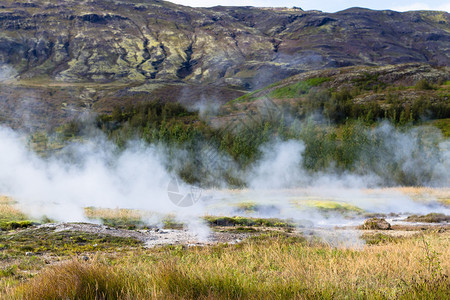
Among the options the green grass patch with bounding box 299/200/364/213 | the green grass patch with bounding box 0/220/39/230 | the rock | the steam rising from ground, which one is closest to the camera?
the green grass patch with bounding box 0/220/39/230

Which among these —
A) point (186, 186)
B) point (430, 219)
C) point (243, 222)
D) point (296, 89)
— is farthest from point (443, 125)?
point (243, 222)

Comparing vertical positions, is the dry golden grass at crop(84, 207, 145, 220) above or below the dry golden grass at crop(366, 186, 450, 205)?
above

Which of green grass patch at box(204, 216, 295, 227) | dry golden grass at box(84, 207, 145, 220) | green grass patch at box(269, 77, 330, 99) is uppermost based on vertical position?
green grass patch at box(269, 77, 330, 99)

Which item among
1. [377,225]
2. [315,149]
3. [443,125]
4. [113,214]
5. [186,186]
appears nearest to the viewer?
[377,225]

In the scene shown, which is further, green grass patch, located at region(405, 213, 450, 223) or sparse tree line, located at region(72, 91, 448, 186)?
sparse tree line, located at region(72, 91, 448, 186)

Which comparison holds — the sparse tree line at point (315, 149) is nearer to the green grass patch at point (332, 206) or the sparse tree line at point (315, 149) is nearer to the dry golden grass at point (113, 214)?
the green grass patch at point (332, 206)

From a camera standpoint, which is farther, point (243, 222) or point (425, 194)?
point (425, 194)

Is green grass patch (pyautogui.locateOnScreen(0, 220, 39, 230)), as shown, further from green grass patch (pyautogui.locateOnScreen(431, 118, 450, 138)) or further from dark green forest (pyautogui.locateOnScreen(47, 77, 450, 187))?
green grass patch (pyautogui.locateOnScreen(431, 118, 450, 138))

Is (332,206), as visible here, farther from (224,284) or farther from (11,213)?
(224,284)

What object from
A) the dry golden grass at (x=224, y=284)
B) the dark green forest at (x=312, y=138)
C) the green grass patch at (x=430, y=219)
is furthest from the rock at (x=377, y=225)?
the dark green forest at (x=312, y=138)

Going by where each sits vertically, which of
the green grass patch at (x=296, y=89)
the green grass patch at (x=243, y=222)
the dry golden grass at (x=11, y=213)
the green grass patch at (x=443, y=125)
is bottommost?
the dry golden grass at (x=11, y=213)

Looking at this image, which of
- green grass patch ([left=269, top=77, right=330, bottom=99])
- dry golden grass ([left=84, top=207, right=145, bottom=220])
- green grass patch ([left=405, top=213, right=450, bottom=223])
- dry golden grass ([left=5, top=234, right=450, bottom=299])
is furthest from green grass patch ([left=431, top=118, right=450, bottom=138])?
dry golden grass ([left=5, top=234, right=450, bottom=299])

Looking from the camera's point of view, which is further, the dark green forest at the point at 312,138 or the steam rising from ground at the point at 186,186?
the dark green forest at the point at 312,138

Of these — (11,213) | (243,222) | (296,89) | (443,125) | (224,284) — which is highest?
(296,89)
